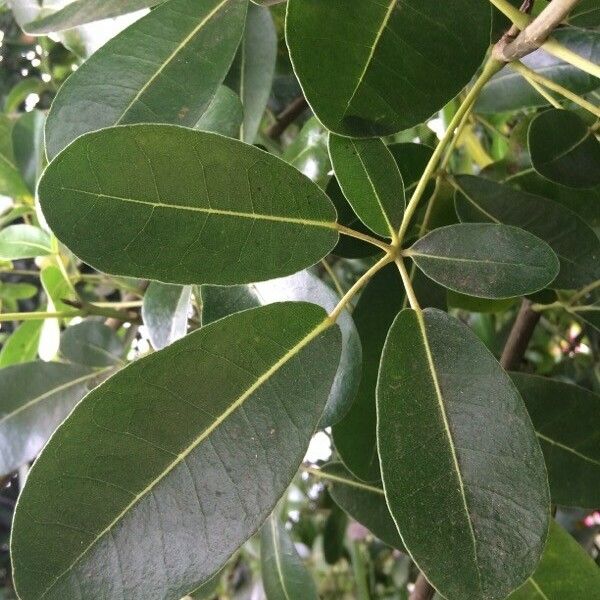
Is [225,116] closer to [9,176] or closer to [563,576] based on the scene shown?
[9,176]

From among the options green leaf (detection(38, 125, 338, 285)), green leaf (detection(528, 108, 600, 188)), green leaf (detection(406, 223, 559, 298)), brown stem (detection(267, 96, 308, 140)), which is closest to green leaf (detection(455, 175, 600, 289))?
green leaf (detection(528, 108, 600, 188))

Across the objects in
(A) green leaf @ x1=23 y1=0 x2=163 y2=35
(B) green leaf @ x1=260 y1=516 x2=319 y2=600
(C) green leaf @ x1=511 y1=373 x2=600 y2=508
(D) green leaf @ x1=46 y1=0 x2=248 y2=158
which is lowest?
(B) green leaf @ x1=260 y1=516 x2=319 y2=600

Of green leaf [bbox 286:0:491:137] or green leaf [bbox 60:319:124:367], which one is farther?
green leaf [bbox 60:319:124:367]

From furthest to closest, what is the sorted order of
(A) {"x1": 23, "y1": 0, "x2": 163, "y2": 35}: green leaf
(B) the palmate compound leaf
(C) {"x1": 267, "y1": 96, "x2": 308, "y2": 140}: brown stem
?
(C) {"x1": 267, "y1": 96, "x2": 308, "y2": 140}: brown stem, (A) {"x1": 23, "y1": 0, "x2": 163, "y2": 35}: green leaf, (B) the palmate compound leaf

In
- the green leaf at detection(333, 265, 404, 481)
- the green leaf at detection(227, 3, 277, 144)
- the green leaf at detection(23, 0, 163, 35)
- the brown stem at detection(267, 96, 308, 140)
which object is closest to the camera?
the green leaf at detection(23, 0, 163, 35)

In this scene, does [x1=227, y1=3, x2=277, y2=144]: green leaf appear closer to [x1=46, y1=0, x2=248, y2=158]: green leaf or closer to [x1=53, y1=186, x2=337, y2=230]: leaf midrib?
[x1=46, y1=0, x2=248, y2=158]: green leaf

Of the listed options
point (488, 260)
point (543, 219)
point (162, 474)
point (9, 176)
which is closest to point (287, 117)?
point (9, 176)
